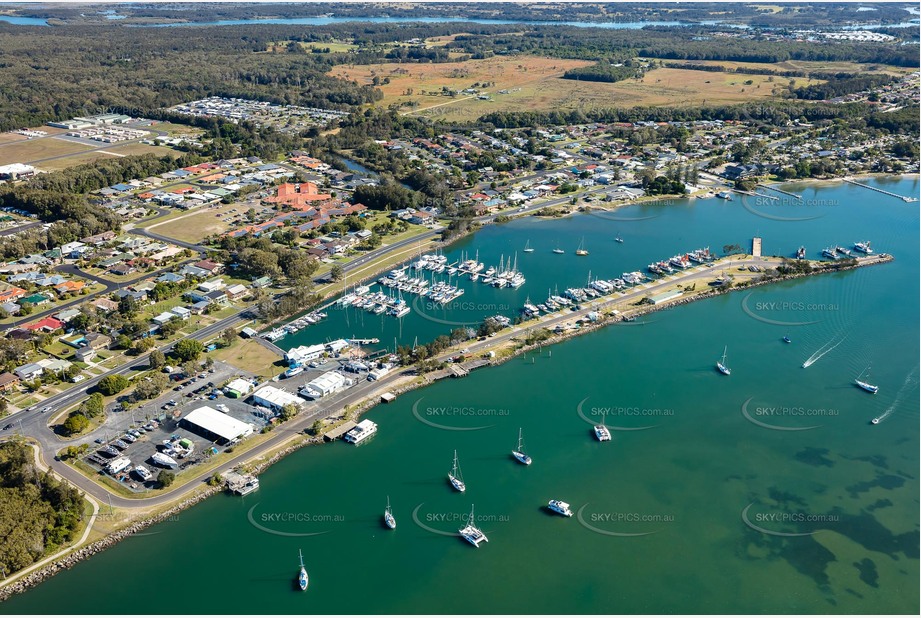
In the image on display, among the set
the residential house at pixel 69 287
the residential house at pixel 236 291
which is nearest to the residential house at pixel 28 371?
the residential house at pixel 69 287

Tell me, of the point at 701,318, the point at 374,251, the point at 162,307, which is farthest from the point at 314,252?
the point at 701,318

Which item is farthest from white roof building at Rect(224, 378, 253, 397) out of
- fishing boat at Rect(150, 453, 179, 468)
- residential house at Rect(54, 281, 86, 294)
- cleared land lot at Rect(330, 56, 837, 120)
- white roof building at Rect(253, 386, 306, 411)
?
cleared land lot at Rect(330, 56, 837, 120)

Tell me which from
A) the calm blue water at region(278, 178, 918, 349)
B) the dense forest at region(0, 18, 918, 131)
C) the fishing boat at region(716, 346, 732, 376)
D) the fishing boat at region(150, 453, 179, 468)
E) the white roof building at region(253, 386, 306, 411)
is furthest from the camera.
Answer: the dense forest at region(0, 18, 918, 131)

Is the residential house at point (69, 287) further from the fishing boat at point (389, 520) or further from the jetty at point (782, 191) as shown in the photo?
the jetty at point (782, 191)

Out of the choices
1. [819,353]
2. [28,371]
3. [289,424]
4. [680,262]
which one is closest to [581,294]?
[680,262]

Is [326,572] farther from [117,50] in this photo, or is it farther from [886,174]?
[117,50]

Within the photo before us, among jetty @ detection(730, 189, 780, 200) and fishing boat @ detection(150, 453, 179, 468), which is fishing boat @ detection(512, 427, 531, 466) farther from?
jetty @ detection(730, 189, 780, 200)
